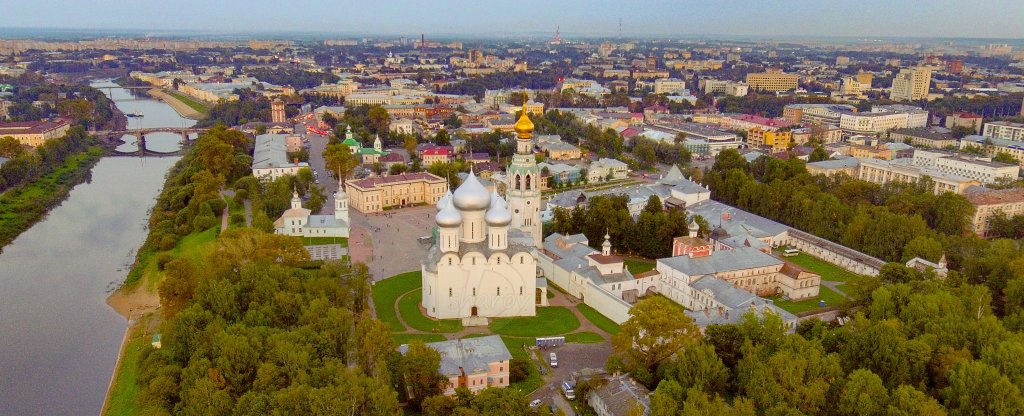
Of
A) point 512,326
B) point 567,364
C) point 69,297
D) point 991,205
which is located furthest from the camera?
point 991,205

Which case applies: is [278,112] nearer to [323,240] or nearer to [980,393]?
[323,240]

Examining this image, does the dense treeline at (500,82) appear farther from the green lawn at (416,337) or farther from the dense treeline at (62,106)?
the green lawn at (416,337)

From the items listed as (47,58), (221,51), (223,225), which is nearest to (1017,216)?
(223,225)

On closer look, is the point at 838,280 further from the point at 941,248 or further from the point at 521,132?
the point at 521,132

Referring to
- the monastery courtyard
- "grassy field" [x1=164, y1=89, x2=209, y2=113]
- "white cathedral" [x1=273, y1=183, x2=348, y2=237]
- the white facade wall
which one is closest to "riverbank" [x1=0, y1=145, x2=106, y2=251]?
"white cathedral" [x1=273, y1=183, x2=348, y2=237]

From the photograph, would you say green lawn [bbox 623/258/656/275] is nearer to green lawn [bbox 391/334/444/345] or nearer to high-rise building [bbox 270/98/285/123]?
green lawn [bbox 391/334/444/345]

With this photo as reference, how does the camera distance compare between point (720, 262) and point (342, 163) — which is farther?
point (342, 163)

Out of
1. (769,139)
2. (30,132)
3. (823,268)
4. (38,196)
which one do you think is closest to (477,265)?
(823,268)

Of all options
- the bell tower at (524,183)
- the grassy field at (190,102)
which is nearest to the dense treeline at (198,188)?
the bell tower at (524,183)
